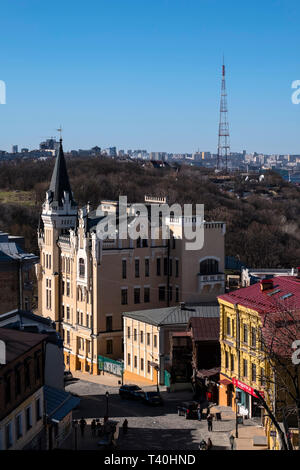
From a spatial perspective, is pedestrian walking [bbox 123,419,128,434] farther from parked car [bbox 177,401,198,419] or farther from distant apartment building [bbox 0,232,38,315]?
distant apartment building [bbox 0,232,38,315]

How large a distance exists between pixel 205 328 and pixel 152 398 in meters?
4.74

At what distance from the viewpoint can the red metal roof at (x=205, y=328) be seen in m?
43.4

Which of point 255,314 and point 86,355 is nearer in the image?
point 255,314

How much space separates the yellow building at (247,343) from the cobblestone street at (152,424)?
52.7 inches

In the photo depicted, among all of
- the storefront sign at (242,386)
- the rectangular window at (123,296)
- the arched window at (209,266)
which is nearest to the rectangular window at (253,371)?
the storefront sign at (242,386)

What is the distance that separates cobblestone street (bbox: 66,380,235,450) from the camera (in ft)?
113

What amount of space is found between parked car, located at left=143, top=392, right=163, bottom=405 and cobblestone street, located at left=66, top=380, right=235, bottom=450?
32 centimetres

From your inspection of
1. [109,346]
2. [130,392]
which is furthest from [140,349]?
[130,392]

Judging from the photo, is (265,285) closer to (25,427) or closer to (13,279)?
(13,279)

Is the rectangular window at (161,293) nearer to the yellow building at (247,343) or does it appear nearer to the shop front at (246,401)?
the yellow building at (247,343)

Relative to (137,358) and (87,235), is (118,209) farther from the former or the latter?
(137,358)

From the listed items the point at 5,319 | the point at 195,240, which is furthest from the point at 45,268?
the point at 5,319
